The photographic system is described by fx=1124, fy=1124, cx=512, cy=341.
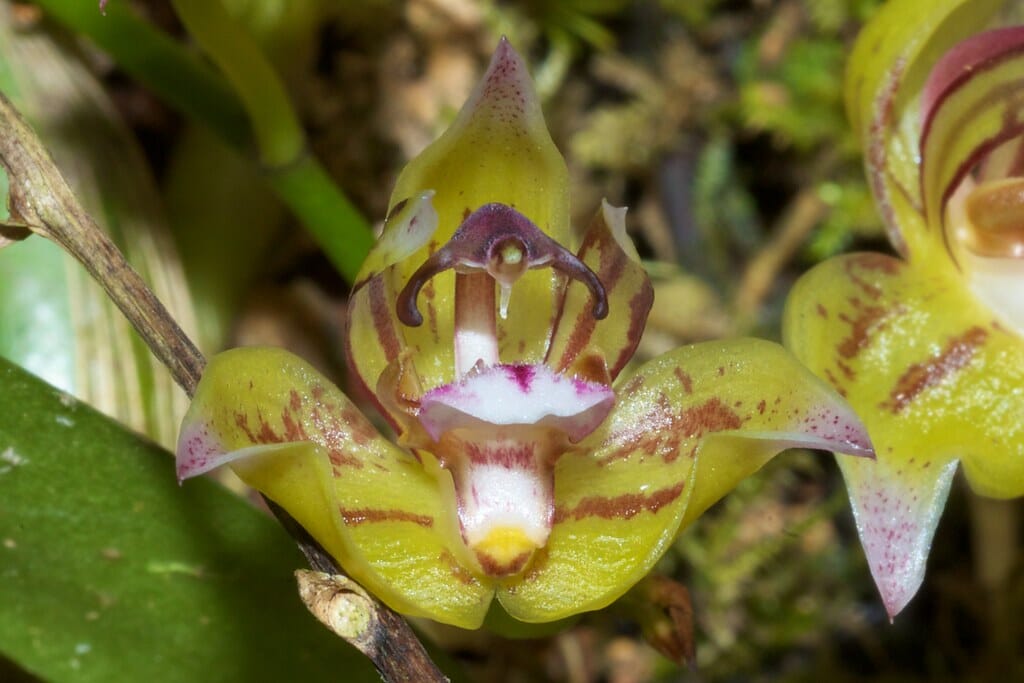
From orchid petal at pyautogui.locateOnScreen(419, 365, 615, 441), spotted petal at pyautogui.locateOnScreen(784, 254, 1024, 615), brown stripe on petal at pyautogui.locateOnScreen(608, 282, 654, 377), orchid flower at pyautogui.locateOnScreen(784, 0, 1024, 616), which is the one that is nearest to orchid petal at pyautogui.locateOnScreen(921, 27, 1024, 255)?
orchid flower at pyautogui.locateOnScreen(784, 0, 1024, 616)

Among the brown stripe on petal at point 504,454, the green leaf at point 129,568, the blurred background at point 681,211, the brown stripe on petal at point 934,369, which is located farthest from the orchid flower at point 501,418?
the blurred background at point 681,211

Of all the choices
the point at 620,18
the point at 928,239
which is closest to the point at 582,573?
the point at 928,239

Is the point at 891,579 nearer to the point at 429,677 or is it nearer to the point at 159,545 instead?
the point at 429,677

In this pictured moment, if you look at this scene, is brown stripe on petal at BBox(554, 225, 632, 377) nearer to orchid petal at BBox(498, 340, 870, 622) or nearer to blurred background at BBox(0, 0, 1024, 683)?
orchid petal at BBox(498, 340, 870, 622)

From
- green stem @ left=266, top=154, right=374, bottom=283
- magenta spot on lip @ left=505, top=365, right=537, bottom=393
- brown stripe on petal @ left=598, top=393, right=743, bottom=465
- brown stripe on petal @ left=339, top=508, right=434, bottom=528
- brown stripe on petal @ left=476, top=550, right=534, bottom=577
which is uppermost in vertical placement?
green stem @ left=266, top=154, right=374, bottom=283

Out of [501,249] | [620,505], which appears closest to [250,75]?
[501,249]

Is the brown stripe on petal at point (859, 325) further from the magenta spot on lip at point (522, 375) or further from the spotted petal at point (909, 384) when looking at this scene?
the magenta spot on lip at point (522, 375)
